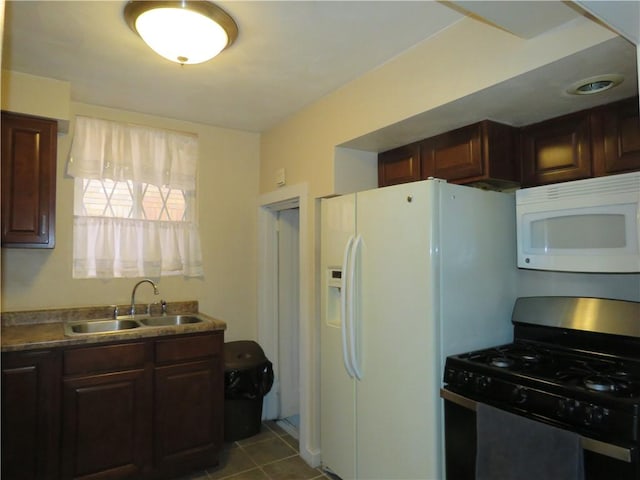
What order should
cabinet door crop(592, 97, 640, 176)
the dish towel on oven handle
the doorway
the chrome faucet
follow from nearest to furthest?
the dish towel on oven handle
cabinet door crop(592, 97, 640, 176)
the chrome faucet
the doorway

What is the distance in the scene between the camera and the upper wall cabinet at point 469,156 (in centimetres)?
221

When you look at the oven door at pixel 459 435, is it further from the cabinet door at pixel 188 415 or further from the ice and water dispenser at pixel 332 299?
the cabinet door at pixel 188 415

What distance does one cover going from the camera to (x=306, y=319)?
2920 mm

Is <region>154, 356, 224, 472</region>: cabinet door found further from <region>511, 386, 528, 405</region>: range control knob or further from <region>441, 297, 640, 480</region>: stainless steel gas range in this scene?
<region>511, 386, 528, 405</region>: range control knob

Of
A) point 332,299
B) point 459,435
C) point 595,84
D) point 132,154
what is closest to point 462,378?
point 459,435

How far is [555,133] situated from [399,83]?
2.80 ft

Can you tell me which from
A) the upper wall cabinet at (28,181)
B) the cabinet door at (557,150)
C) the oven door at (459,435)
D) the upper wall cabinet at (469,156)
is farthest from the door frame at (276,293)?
the upper wall cabinet at (28,181)

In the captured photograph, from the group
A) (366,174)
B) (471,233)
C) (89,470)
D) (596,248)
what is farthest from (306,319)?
(596,248)

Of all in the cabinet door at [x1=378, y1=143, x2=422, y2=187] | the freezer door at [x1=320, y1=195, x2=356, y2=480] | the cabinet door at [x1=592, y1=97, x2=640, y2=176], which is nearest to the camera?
the cabinet door at [x1=592, y1=97, x2=640, y2=176]

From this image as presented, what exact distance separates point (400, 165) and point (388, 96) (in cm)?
55

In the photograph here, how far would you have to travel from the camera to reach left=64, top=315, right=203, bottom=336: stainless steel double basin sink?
9.02 ft

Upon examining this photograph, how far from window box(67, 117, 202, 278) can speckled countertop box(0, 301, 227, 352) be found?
27 centimetres

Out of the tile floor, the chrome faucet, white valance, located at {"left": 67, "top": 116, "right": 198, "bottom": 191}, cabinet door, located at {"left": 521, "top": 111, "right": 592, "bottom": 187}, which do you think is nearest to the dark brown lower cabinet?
the tile floor

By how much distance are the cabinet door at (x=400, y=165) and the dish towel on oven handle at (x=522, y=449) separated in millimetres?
1456
